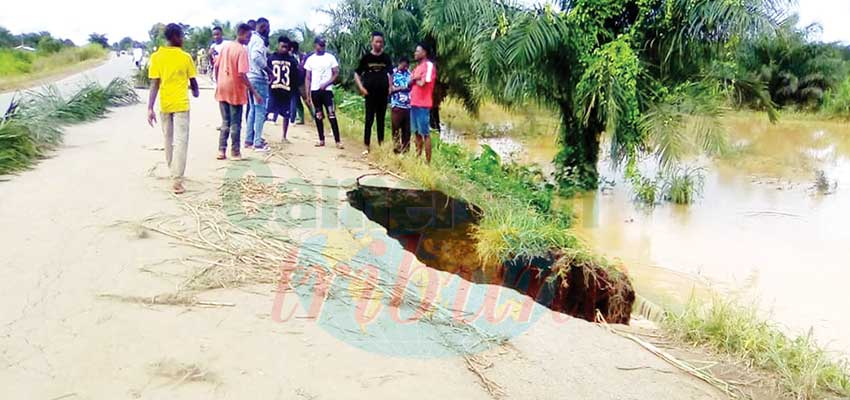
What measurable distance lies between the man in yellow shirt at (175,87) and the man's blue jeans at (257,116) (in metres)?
1.89

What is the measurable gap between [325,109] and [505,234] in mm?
4196

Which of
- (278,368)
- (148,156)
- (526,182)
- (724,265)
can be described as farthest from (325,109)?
(278,368)

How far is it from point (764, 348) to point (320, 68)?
6384mm

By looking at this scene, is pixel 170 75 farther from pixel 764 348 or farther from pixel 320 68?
pixel 764 348

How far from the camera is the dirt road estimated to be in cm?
270

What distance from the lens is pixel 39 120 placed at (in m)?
7.78

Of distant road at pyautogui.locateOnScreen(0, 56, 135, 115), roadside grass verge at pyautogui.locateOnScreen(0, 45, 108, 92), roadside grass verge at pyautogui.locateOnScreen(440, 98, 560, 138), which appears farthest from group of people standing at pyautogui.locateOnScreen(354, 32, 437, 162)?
roadside grass verge at pyautogui.locateOnScreen(0, 45, 108, 92)

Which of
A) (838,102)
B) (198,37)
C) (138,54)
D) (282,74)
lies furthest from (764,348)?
(198,37)

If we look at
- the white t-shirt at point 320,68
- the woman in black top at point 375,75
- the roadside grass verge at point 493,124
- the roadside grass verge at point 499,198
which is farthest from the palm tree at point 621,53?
the roadside grass verge at point 493,124

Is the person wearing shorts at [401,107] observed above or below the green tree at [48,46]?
below

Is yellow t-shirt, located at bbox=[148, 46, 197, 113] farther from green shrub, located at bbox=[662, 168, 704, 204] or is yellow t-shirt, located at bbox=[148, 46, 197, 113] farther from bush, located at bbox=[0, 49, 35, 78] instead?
bush, located at bbox=[0, 49, 35, 78]

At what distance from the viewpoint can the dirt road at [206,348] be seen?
8.85ft

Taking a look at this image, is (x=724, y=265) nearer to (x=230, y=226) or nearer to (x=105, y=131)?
(x=230, y=226)

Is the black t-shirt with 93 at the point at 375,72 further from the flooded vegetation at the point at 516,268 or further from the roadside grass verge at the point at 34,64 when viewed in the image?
the roadside grass verge at the point at 34,64
